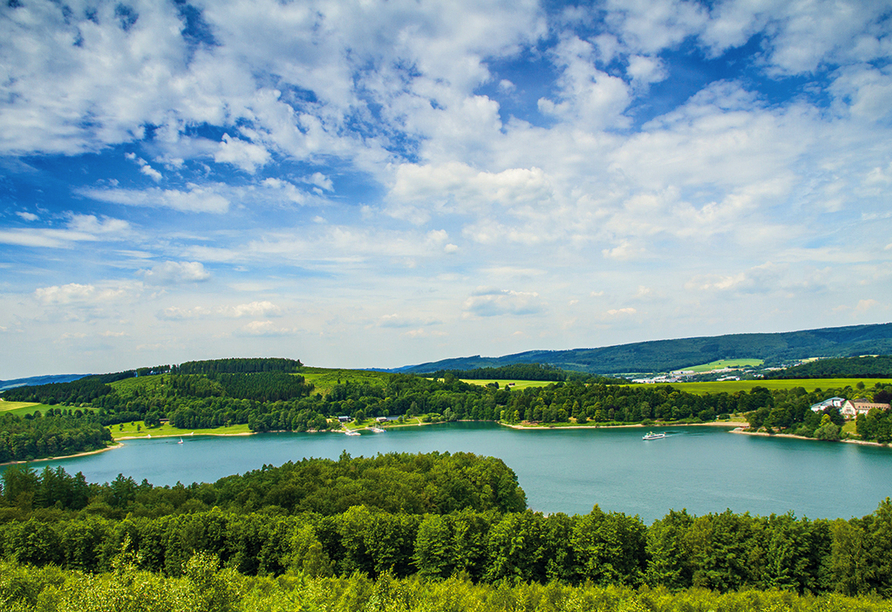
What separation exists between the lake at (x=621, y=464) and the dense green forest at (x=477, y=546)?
11.4m

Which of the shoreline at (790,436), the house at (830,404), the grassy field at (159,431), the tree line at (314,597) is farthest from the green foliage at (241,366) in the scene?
the tree line at (314,597)

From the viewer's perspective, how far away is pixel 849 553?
17.4m

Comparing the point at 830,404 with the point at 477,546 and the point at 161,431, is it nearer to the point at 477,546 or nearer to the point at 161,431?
the point at 477,546

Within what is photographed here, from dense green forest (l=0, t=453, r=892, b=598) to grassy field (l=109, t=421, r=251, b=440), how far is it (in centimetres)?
6853

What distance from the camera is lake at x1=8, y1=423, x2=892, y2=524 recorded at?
1326 inches

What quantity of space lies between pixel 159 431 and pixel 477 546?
A: 90.0m

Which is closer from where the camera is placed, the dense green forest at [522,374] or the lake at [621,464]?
the lake at [621,464]

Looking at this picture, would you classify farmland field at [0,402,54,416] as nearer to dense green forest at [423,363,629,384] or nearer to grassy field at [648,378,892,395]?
dense green forest at [423,363,629,384]

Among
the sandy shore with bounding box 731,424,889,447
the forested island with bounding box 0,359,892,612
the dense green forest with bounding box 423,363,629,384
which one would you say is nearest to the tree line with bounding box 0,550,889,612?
the forested island with bounding box 0,359,892,612

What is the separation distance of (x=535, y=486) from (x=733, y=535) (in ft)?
72.6

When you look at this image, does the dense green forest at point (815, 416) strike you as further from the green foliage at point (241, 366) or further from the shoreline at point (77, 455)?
the green foliage at point (241, 366)

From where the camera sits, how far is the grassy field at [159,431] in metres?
88.0

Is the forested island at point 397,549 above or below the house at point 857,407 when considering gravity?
above

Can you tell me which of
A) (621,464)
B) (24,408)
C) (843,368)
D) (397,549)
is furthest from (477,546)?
(843,368)
